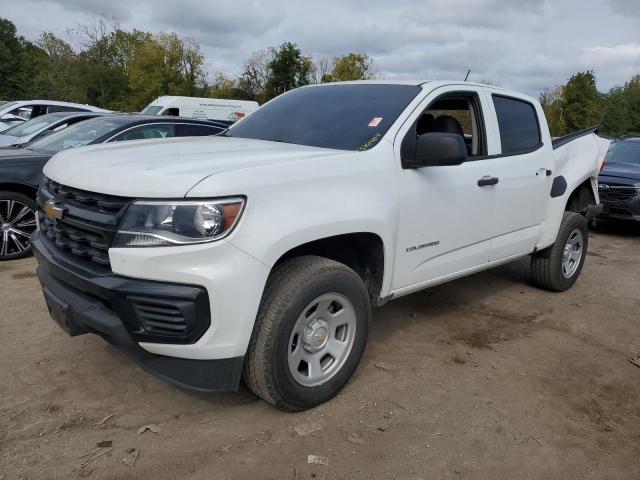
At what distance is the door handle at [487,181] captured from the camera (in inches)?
144

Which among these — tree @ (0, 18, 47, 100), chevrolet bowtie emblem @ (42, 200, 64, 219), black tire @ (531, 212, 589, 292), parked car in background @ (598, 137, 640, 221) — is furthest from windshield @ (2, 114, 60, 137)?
tree @ (0, 18, 47, 100)

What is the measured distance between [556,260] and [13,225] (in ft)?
18.0

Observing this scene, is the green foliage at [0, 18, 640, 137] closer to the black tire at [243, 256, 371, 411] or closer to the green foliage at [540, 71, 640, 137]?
the green foliage at [540, 71, 640, 137]

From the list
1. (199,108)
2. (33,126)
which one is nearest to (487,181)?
(33,126)

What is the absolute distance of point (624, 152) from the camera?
32.8ft

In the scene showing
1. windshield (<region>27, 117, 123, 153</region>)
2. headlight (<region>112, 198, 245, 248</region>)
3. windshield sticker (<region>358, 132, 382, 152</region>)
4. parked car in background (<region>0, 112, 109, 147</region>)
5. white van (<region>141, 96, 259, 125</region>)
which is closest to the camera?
headlight (<region>112, 198, 245, 248</region>)

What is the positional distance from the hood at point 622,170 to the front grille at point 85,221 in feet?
28.6

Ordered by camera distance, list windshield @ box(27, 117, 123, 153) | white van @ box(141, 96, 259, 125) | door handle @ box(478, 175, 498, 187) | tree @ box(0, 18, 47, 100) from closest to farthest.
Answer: door handle @ box(478, 175, 498, 187), windshield @ box(27, 117, 123, 153), white van @ box(141, 96, 259, 125), tree @ box(0, 18, 47, 100)

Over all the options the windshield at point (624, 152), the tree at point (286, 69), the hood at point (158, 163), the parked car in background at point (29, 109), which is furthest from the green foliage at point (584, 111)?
the hood at point (158, 163)

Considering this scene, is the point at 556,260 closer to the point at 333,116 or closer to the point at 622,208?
the point at 333,116

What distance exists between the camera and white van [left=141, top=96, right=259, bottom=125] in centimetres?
1891

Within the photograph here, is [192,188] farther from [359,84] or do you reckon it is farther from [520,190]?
[520,190]

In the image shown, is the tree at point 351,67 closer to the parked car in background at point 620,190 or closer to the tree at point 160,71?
the tree at point 160,71

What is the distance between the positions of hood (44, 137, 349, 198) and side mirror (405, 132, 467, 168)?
52 cm
